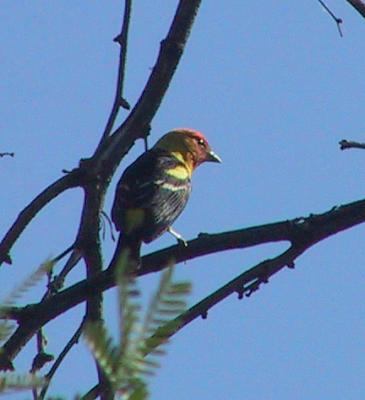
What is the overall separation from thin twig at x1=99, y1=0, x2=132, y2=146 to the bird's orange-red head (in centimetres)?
480

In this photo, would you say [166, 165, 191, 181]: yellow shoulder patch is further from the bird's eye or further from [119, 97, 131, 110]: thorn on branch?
[119, 97, 131, 110]: thorn on branch

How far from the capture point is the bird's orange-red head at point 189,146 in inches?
368

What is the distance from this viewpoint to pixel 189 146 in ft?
31.1

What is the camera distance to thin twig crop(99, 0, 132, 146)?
430cm

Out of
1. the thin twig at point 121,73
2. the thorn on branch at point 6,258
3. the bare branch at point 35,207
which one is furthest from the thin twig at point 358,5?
the thorn on branch at point 6,258

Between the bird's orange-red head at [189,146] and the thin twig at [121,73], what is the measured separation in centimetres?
480

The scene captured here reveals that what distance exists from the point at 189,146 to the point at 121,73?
17.0 ft

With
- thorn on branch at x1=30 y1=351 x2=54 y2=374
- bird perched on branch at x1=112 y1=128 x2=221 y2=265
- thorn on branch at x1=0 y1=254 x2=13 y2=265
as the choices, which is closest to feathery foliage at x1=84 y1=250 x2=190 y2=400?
thorn on branch at x1=30 y1=351 x2=54 y2=374

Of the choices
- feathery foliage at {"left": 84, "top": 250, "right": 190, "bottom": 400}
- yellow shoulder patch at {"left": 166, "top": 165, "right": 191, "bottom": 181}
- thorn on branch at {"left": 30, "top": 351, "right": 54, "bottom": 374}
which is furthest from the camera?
yellow shoulder patch at {"left": 166, "top": 165, "right": 191, "bottom": 181}

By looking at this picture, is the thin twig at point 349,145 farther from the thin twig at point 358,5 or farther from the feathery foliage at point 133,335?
the feathery foliage at point 133,335

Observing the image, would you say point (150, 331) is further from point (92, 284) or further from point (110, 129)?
point (110, 129)

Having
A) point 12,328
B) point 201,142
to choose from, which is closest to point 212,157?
point 201,142

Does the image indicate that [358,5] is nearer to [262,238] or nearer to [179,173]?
[262,238]

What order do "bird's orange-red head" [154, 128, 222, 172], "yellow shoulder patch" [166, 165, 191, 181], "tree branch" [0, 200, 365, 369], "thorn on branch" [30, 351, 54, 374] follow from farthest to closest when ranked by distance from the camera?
"bird's orange-red head" [154, 128, 222, 172] → "yellow shoulder patch" [166, 165, 191, 181] → "tree branch" [0, 200, 365, 369] → "thorn on branch" [30, 351, 54, 374]
